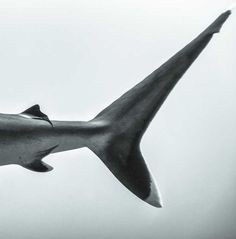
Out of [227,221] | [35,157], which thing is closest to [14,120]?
[35,157]

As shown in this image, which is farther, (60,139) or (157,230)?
(157,230)

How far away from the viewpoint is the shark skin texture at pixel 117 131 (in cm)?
84

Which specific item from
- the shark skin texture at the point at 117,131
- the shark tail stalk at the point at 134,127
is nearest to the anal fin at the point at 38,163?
the shark skin texture at the point at 117,131

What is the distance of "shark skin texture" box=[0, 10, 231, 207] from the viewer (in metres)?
0.84

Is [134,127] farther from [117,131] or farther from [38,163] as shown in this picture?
[38,163]

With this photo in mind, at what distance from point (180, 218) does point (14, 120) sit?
114 inches

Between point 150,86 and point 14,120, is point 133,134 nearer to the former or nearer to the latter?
point 150,86

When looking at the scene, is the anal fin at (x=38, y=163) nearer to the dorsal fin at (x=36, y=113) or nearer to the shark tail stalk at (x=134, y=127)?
the dorsal fin at (x=36, y=113)

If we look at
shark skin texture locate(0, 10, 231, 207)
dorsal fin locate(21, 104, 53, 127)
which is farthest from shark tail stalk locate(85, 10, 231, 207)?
dorsal fin locate(21, 104, 53, 127)

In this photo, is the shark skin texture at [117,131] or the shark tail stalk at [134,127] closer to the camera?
the shark skin texture at [117,131]

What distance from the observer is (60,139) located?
2.95 feet

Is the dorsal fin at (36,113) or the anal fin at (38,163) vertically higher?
the dorsal fin at (36,113)

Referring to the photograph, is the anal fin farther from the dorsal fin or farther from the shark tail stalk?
the shark tail stalk

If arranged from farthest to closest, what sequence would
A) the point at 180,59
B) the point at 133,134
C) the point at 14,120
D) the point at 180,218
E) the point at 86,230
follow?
the point at 180,218, the point at 86,230, the point at 133,134, the point at 180,59, the point at 14,120
